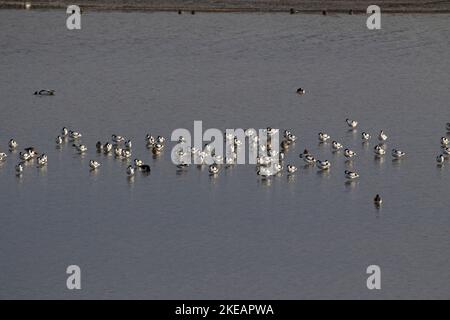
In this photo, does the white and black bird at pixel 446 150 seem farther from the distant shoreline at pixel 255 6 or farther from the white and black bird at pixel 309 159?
the distant shoreline at pixel 255 6

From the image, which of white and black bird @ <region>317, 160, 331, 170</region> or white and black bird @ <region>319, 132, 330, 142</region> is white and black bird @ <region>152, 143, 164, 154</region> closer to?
white and black bird @ <region>317, 160, 331, 170</region>

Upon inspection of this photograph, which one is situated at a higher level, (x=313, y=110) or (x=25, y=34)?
(x=25, y=34)

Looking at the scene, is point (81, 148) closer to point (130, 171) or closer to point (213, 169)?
point (130, 171)

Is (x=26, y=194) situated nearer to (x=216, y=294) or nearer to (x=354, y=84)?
(x=216, y=294)

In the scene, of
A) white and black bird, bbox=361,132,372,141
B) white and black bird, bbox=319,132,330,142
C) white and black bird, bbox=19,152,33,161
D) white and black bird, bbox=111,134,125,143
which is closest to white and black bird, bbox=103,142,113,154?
white and black bird, bbox=111,134,125,143

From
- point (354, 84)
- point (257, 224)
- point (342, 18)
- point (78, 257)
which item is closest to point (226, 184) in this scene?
point (257, 224)
